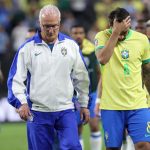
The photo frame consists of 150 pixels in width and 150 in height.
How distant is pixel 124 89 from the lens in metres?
9.86

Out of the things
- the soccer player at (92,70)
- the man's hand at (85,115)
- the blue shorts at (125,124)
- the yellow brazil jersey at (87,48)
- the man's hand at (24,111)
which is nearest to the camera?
the man's hand at (24,111)

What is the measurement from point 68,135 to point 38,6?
15576 millimetres

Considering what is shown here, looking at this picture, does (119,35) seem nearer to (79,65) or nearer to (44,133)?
(79,65)

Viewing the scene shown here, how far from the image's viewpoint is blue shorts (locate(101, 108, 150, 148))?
9.80 metres

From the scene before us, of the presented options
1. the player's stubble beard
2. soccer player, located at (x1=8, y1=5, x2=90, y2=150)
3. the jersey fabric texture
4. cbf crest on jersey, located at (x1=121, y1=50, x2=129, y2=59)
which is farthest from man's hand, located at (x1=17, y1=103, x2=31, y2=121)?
the jersey fabric texture

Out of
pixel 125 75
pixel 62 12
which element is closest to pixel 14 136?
pixel 62 12

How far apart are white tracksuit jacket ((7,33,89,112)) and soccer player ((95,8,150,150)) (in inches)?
18.3

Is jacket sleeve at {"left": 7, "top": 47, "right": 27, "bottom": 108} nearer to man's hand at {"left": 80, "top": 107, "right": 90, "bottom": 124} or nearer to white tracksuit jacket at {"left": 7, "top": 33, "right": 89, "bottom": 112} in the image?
white tracksuit jacket at {"left": 7, "top": 33, "right": 89, "bottom": 112}

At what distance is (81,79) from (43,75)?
0.58 metres

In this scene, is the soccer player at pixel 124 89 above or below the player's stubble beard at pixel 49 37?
below

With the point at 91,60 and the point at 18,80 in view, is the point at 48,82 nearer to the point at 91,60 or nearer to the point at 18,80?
the point at 18,80

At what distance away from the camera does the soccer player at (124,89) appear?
9.81 metres

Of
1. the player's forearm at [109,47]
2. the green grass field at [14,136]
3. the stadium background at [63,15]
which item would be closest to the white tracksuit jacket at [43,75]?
the player's forearm at [109,47]

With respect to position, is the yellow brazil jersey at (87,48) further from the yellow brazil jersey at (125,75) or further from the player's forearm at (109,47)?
the player's forearm at (109,47)
